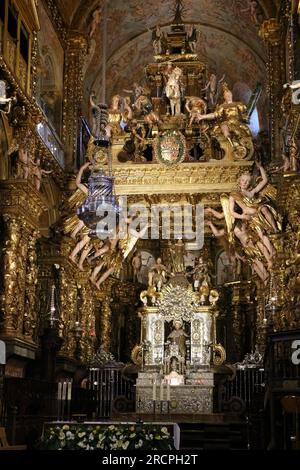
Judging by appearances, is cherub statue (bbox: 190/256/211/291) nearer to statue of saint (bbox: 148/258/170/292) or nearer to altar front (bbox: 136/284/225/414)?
altar front (bbox: 136/284/225/414)

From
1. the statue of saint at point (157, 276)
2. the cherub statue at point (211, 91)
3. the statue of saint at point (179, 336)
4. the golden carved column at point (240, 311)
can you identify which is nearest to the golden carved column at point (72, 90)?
the cherub statue at point (211, 91)

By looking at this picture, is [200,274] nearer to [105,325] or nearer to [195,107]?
[105,325]

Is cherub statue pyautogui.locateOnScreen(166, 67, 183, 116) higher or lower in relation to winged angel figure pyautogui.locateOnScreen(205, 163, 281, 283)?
higher

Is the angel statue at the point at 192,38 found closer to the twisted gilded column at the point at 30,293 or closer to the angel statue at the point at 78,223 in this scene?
the angel statue at the point at 78,223

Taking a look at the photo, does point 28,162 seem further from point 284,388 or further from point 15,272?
point 284,388

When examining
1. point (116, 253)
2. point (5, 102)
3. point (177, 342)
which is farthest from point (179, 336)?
point (5, 102)

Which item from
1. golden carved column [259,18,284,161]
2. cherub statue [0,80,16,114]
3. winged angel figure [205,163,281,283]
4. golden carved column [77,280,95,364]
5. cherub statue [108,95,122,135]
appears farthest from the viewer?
golden carved column [77,280,95,364]

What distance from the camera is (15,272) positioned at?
1489 cm

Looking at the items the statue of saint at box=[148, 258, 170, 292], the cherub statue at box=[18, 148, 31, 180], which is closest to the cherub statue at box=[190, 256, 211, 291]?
the statue of saint at box=[148, 258, 170, 292]

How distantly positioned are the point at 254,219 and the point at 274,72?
4.48 m

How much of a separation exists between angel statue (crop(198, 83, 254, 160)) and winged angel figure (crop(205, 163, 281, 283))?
69cm

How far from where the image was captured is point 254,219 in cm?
1897

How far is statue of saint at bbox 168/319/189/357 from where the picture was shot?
73.4 ft
